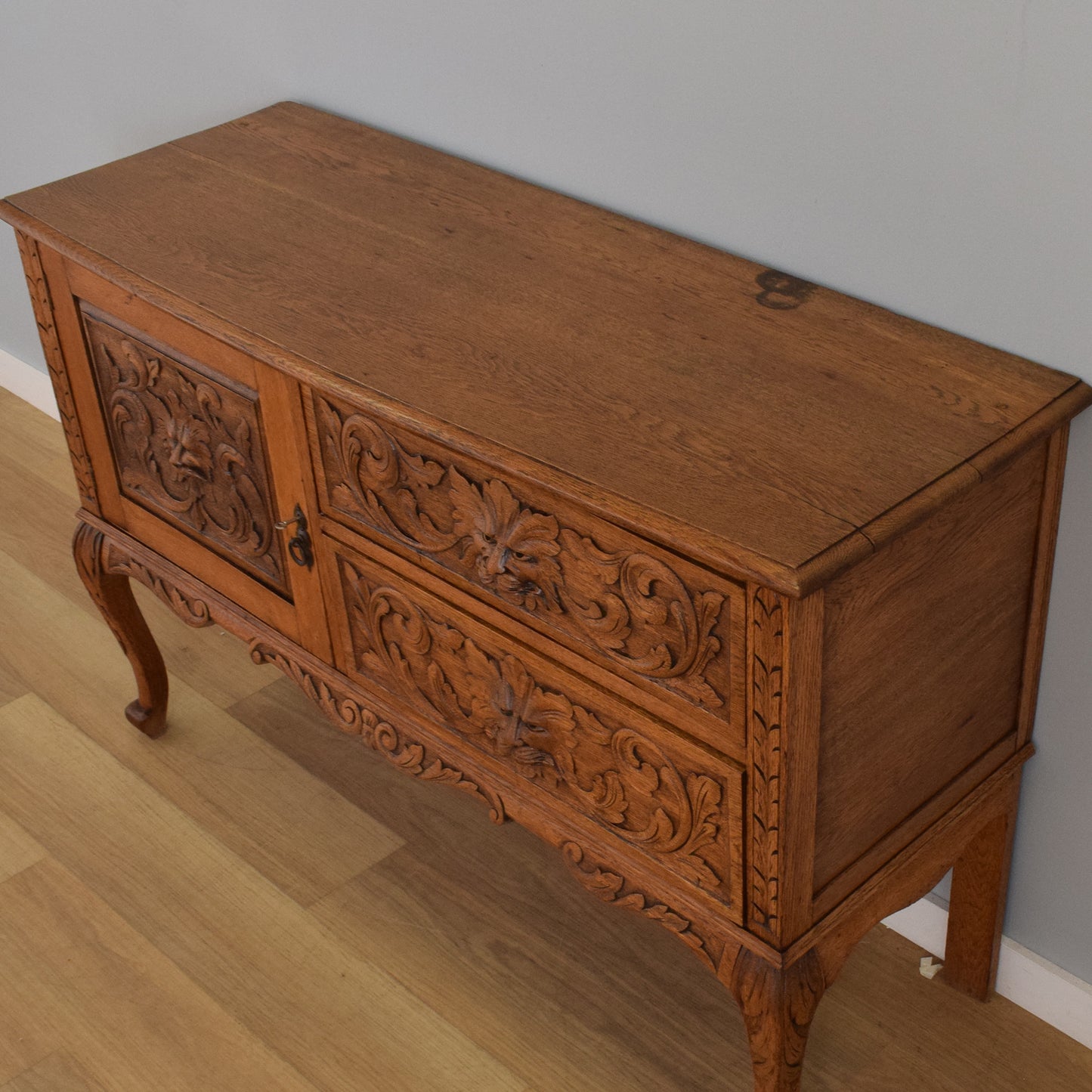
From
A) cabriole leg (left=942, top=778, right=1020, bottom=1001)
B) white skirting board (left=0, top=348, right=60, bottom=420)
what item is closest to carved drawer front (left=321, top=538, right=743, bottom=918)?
cabriole leg (left=942, top=778, right=1020, bottom=1001)

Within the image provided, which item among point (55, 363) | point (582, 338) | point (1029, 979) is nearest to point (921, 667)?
point (582, 338)

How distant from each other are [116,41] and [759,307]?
4.50ft

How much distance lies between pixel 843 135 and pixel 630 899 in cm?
80

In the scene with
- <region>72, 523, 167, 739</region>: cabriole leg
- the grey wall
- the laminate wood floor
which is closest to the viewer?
the grey wall

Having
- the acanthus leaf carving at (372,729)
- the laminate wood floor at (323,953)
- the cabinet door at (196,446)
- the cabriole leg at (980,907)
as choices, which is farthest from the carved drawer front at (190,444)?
the cabriole leg at (980,907)

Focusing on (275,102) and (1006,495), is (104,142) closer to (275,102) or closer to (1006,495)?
(275,102)

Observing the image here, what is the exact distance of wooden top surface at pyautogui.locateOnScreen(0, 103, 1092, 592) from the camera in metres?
1.25

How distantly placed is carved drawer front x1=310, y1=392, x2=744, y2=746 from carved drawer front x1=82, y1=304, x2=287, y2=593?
167mm

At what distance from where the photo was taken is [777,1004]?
139 centimetres

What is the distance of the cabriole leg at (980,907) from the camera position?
166 centimetres

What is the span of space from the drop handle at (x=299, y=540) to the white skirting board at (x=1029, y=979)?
0.83m

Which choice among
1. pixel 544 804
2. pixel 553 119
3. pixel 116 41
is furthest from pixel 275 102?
pixel 544 804

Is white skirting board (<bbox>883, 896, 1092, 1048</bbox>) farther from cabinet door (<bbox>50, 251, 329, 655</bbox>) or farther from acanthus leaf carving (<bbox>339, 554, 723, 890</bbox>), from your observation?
cabinet door (<bbox>50, 251, 329, 655</bbox>)

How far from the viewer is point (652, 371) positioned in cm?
142
